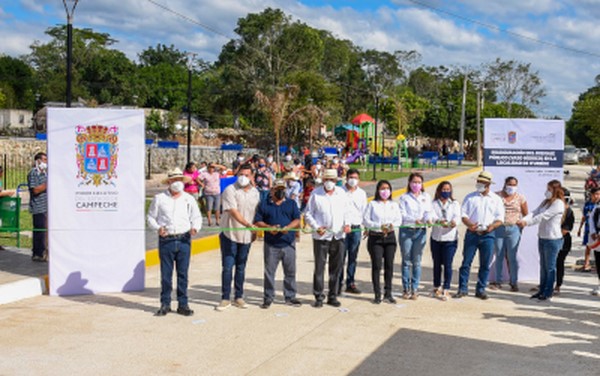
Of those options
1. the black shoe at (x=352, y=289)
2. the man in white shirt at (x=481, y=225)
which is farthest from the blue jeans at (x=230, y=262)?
the man in white shirt at (x=481, y=225)

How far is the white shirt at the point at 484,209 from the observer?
9789 mm

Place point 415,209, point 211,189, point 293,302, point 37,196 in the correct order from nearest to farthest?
1. point 293,302
2. point 415,209
3. point 37,196
4. point 211,189

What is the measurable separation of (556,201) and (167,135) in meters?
52.1

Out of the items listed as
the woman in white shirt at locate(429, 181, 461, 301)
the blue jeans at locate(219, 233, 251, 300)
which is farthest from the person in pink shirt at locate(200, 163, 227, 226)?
the woman in white shirt at locate(429, 181, 461, 301)

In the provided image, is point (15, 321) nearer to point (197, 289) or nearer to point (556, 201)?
point (197, 289)

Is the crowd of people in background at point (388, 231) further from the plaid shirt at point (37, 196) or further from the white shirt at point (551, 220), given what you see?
the plaid shirt at point (37, 196)

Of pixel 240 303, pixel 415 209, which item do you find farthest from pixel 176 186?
pixel 415 209

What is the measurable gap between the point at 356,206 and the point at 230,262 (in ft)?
6.67

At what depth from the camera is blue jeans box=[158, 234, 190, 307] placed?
8.62m

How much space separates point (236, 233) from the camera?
29.4 feet

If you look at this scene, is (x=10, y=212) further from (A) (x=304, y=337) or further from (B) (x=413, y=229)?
(B) (x=413, y=229)

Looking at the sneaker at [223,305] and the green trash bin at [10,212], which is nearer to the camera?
the sneaker at [223,305]

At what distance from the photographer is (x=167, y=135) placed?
196 ft

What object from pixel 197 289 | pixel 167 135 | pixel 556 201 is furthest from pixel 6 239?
pixel 167 135
